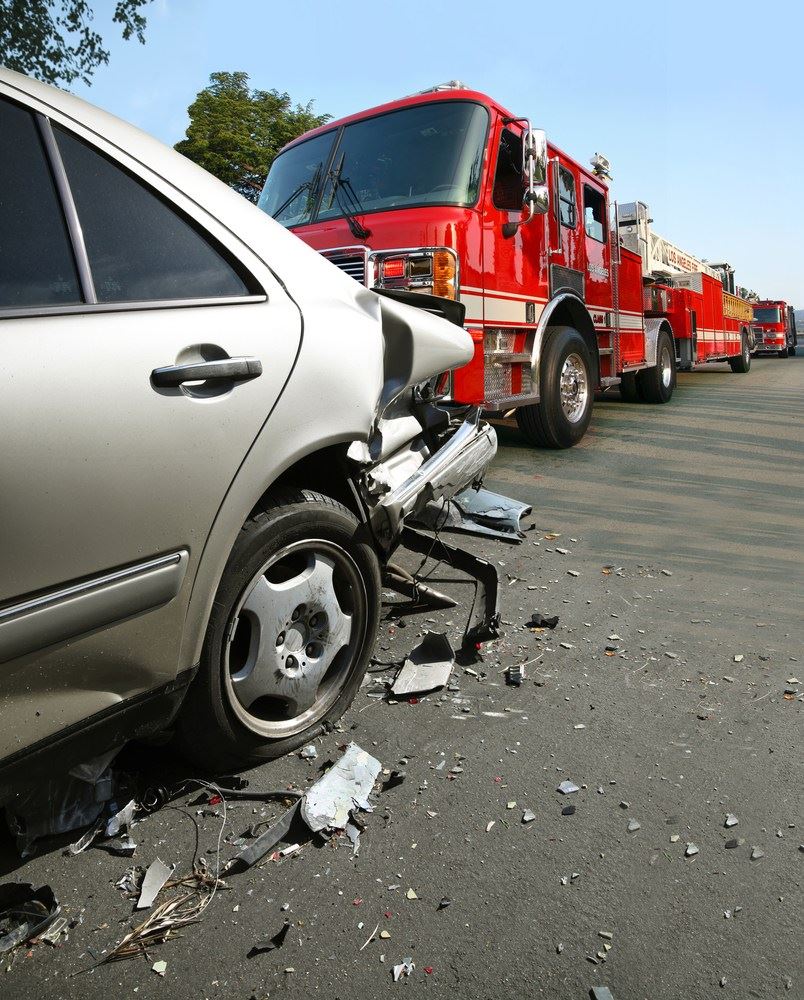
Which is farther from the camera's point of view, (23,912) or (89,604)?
(23,912)

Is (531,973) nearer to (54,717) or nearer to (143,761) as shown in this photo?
(54,717)

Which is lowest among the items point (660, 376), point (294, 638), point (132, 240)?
point (294, 638)

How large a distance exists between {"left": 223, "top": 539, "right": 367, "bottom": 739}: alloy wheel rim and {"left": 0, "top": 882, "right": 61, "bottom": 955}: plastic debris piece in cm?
67

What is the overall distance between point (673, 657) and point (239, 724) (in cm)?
188

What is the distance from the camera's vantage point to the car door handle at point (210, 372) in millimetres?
1971

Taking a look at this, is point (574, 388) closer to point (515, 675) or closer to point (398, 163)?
point (398, 163)

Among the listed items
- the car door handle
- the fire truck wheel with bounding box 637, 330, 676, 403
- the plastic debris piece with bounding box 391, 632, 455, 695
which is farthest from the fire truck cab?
the fire truck wheel with bounding box 637, 330, 676, 403

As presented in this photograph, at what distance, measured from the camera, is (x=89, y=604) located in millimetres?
1858

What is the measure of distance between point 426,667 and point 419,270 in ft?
12.2

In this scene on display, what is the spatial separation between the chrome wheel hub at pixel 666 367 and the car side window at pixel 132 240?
36.3 ft

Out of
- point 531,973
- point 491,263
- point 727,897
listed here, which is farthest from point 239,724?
point 491,263

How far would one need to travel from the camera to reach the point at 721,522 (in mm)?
5469

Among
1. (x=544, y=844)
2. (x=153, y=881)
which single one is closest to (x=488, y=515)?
(x=544, y=844)

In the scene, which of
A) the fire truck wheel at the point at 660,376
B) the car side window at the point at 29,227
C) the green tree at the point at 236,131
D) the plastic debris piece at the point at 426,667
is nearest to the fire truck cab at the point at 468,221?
the plastic debris piece at the point at 426,667
